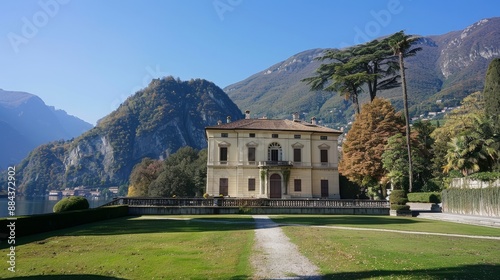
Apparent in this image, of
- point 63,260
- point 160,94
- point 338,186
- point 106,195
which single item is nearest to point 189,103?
point 160,94

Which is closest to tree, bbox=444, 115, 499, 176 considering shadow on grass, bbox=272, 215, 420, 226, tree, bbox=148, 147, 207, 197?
shadow on grass, bbox=272, 215, 420, 226

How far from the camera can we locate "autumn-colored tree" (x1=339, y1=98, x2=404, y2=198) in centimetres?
3938

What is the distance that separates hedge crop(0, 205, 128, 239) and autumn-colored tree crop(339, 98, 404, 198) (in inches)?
1022

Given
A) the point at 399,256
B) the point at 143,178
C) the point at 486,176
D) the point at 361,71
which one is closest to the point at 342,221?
the point at 399,256

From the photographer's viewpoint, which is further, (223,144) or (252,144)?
(252,144)

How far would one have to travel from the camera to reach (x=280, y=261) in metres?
9.48

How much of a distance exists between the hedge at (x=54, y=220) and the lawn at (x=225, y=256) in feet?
2.86

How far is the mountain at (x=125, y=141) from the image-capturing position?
16500 cm

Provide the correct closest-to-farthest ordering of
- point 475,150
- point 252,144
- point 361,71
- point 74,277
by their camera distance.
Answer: point 74,277
point 475,150
point 252,144
point 361,71

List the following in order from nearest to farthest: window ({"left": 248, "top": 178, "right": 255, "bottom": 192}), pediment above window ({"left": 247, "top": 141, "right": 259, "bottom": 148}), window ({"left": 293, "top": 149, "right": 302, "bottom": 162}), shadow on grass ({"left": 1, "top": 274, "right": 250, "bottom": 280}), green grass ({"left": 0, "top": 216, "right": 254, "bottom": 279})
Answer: shadow on grass ({"left": 1, "top": 274, "right": 250, "bottom": 280}) → green grass ({"left": 0, "top": 216, "right": 254, "bottom": 279}) → window ({"left": 248, "top": 178, "right": 255, "bottom": 192}) → pediment above window ({"left": 247, "top": 141, "right": 259, "bottom": 148}) → window ({"left": 293, "top": 149, "right": 302, "bottom": 162})

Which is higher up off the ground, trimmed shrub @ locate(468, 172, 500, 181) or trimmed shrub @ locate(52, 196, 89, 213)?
trimmed shrub @ locate(468, 172, 500, 181)

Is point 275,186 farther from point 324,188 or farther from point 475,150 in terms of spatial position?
point 475,150

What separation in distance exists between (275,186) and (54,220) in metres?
26.6

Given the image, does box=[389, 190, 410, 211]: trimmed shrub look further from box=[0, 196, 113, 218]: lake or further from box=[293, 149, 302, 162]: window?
box=[0, 196, 113, 218]: lake
